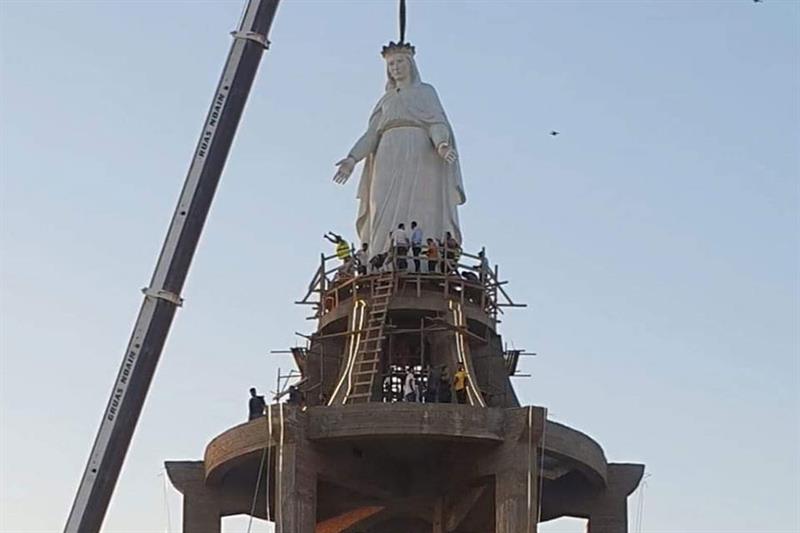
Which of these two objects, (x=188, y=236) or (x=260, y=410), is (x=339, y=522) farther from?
(x=188, y=236)

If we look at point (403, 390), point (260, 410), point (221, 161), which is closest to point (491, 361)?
point (403, 390)

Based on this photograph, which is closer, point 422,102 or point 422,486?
point 422,486

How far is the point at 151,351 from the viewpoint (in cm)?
5047

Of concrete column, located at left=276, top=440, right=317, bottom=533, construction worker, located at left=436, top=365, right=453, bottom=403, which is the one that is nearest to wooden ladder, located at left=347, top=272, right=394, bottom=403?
construction worker, located at left=436, top=365, right=453, bottom=403

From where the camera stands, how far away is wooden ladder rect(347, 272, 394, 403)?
5684 cm

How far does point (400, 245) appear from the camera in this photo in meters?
60.0

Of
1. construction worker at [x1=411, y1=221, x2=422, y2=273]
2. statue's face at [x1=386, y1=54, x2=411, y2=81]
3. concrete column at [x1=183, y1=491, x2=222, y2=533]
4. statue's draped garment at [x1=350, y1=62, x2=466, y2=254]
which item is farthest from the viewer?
statue's face at [x1=386, y1=54, x2=411, y2=81]

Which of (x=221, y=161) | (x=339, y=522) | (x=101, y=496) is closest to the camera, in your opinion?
(x=101, y=496)

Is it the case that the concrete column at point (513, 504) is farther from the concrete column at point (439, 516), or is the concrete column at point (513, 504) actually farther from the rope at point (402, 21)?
the rope at point (402, 21)

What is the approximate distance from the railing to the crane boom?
7.57 metres

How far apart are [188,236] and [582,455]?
447 inches

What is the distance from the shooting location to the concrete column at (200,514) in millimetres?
57656

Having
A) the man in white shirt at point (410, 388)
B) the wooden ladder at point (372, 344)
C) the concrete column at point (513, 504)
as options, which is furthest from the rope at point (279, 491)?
the concrete column at point (513, 504)

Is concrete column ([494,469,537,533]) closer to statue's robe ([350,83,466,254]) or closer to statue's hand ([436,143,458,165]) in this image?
statue's robe ([350,83,466,254])
